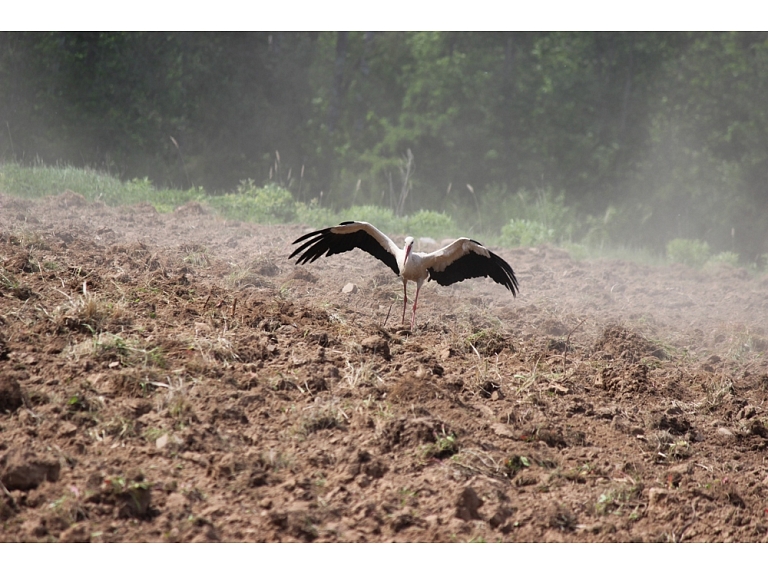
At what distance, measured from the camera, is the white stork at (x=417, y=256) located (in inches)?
247

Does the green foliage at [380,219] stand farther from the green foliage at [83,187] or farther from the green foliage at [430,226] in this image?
the green foliage at [83,187]

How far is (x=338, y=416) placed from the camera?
169 inches

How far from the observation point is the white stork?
247 inches

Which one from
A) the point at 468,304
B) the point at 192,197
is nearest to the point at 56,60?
the point at 192,197

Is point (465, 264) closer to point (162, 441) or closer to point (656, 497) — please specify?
point (656, 497)

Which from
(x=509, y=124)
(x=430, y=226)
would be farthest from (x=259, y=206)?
(x=509, y=124)

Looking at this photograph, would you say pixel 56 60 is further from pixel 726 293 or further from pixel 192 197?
pixel 726 293

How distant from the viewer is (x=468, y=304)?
290 inches

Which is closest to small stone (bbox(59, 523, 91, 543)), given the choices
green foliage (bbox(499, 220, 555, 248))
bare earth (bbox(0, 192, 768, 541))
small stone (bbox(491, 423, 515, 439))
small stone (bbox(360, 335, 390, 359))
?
bare earth (bbox(0, 192, 768, 541))

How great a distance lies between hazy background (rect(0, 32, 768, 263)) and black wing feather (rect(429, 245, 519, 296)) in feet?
41.1

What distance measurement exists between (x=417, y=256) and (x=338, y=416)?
2.28 metres

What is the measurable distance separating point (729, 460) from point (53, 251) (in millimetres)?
5376

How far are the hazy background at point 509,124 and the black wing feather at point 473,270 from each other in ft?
41.1

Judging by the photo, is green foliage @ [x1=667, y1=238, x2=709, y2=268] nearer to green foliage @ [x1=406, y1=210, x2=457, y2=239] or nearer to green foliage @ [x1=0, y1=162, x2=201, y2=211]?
green foliage @ [x1=406, y1=210, x2=457, y2=239]
